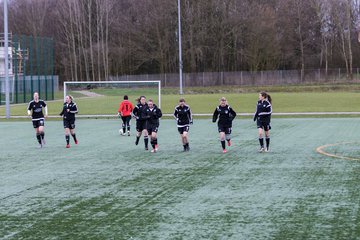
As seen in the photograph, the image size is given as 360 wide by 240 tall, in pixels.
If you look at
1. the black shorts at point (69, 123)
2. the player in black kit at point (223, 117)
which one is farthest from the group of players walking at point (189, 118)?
the black shorts at point (69, 123)

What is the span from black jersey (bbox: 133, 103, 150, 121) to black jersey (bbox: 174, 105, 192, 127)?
0.97 metres

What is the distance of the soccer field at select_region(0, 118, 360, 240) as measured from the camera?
9109 mm

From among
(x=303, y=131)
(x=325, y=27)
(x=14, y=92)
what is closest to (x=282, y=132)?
(x=303, y=131)

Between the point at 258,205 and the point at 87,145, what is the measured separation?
1181 cm

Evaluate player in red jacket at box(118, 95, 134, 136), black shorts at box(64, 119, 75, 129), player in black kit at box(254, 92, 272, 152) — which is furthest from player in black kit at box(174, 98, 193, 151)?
player in red jacket at box(118, 95, 134, 136)

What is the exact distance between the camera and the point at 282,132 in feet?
82.4

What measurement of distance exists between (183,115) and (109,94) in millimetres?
22092

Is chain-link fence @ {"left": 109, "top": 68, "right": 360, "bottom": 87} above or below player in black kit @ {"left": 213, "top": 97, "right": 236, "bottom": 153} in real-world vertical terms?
above

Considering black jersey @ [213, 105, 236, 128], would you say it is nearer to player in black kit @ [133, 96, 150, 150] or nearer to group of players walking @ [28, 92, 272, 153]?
group of players walking @ [28, 92, 272, 153]

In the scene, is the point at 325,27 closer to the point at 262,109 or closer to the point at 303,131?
the point at 303,131

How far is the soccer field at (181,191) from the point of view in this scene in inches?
359

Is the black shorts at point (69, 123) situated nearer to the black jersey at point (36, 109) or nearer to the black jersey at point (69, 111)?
the black jersey at point (69, 111)

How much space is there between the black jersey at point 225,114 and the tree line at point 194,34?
215 feet

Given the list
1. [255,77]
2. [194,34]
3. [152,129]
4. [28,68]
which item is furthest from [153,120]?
[194,34]
